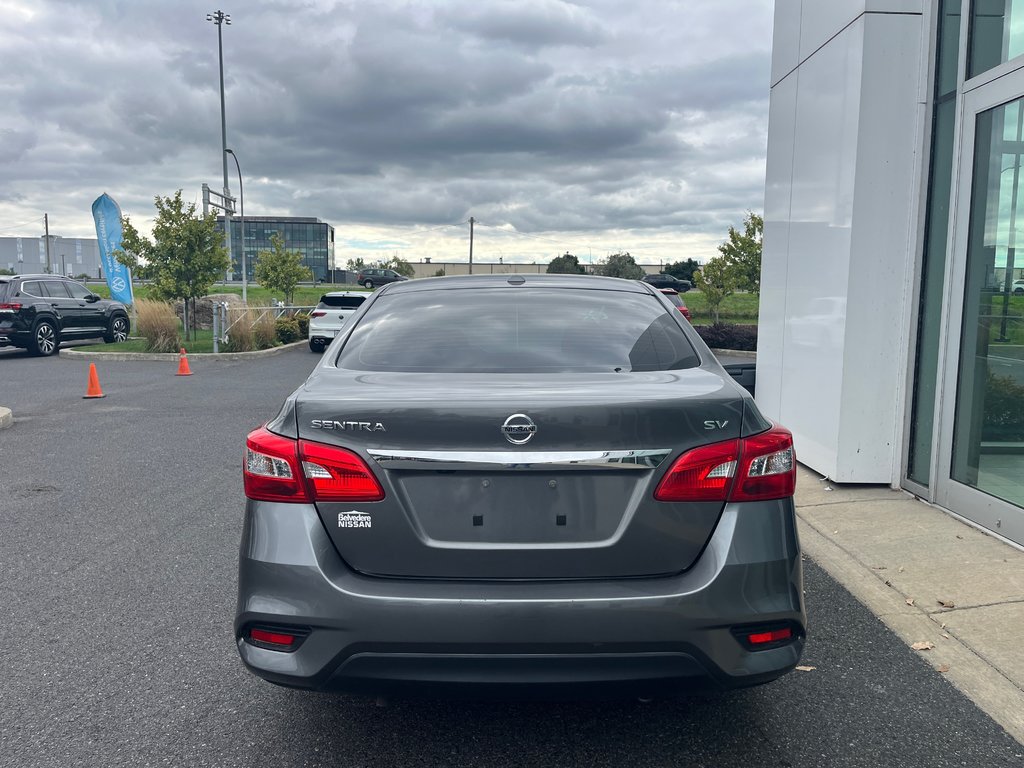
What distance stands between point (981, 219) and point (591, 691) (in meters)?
4.89

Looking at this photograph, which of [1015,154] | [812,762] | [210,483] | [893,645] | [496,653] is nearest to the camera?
[496,653]

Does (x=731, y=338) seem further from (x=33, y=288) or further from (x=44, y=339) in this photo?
(x=33, y=288)

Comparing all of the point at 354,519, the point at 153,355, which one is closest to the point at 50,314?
the point at 153,355

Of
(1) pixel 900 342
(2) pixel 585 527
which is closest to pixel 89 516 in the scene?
(2) pixel 585 527

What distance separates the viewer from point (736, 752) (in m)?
2.94

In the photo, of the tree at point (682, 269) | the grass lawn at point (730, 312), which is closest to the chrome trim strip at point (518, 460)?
the grass lawn at point (730, 312)

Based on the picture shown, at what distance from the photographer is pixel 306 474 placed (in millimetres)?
2543

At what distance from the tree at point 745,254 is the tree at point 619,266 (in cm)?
2969

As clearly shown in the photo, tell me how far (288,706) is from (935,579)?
354cm

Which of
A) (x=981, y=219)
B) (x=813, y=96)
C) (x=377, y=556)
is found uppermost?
(x=813, y=96)

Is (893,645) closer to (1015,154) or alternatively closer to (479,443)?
(479,443)

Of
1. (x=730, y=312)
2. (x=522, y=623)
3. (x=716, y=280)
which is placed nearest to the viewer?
(x=522, y=623)

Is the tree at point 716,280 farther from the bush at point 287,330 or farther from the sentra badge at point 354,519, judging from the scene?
the sentra badge at point 354,519

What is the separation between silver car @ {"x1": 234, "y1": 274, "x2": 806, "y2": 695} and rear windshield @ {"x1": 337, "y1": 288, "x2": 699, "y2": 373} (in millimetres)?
430
